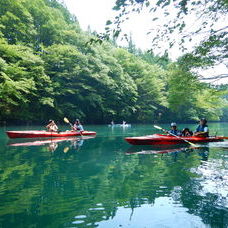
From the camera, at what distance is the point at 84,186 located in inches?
222

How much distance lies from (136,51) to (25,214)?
63391mm

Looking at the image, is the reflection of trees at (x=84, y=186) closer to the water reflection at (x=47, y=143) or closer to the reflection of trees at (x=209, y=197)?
the reflection of trees at (x=209, y=197)

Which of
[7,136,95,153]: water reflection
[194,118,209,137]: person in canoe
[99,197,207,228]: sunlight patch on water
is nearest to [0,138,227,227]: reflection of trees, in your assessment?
→ [99,197,207,228]: sunlight patch on water

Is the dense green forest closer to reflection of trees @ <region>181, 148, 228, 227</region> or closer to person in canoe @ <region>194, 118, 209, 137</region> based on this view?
person in canoe @ <region>194, 118, 209, 137</region>

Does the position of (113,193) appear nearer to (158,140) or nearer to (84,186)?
(84,186)

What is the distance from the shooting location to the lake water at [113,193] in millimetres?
3900

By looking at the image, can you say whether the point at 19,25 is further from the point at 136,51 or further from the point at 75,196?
the point at 136,51

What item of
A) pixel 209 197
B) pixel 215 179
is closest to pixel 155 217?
pixel 209 197

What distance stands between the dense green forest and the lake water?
313 inches

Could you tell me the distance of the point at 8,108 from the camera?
25500 mm

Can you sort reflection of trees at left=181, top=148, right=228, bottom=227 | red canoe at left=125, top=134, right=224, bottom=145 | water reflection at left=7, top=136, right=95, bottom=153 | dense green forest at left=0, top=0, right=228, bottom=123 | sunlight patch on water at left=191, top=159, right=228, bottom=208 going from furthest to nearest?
1. dense green forest at left=0, top=0, right=228, bottom=123
2. red canoe at left=125, top=134, right=224, bottom=145
3. water reflection at left=7, top=136, right=95, bottom=153
4. sunlight patch on water at left=191, top=159, right=228, bottom=208
5. reflection of trees at left=181, top=148, right=228, bottom=227

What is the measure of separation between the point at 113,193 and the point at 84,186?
0.81 meters

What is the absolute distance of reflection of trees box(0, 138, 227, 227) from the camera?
4.12 m

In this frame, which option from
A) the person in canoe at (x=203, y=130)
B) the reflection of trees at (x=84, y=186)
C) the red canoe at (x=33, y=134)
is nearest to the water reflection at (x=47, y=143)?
the red canoe at (x=33, y=134)
